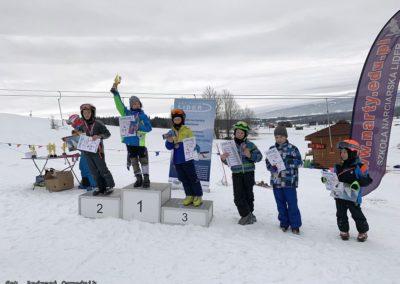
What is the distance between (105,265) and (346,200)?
3.60 m

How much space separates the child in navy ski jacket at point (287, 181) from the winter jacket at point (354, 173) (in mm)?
637

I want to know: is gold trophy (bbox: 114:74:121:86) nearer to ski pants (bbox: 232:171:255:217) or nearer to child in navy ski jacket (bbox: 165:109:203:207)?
child in navy ski jacket (bbox: 165:109:203:207)

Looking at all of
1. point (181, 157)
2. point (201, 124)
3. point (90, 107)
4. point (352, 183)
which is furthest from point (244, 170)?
point (201, 124)

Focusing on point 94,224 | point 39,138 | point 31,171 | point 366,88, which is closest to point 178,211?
point 94,224

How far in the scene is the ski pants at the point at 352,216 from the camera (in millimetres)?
4859

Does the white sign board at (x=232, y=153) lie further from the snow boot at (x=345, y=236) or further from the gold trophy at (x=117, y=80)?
the gold trophy at (x=117, y=80)

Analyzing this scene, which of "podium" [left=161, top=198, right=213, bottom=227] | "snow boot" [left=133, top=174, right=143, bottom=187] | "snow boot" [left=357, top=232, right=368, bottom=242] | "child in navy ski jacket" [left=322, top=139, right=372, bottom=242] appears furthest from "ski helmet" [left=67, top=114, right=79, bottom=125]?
"snow boot" [left=357, top=232, right=368, bottom=242]

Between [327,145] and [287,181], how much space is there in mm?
16060

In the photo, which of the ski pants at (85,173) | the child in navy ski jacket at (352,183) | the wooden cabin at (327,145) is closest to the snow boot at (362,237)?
the child in navy ski jacket at (352,183)

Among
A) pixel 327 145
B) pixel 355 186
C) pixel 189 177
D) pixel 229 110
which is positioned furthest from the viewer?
pixel 229 110

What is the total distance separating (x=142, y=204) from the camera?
17.9ft

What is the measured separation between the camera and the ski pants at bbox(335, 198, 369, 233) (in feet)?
15.9

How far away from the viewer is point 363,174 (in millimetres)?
4781

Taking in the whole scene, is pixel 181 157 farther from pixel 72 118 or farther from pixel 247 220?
pixel 72 118
